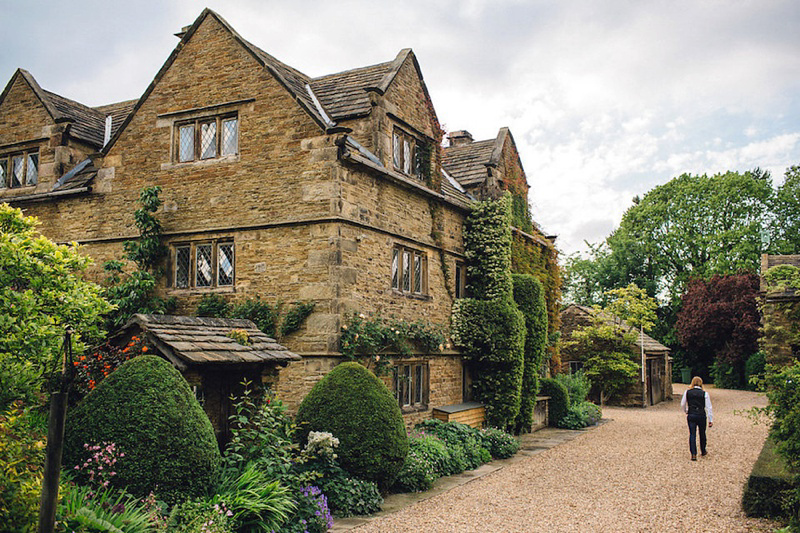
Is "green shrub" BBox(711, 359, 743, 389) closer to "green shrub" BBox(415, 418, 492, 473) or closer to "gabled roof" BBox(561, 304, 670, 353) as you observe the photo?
Answer: "gabled roof" BBox(561, 304, 670, 353)

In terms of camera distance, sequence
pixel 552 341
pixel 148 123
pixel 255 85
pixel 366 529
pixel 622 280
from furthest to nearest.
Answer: pixel 622 280, pixel 552 341, pixel 148 123, pixel 255 85, pixel 366 529

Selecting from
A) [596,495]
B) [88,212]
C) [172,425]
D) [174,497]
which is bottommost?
[596,495]

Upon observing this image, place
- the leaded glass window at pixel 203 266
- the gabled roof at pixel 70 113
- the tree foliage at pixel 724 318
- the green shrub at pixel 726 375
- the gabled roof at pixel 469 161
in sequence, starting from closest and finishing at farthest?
1. the leaded glass window at pixel 203 266
2. the gabled roof at pixel 70 113
3. the gabled roof at pixel 469 161
4. the tree foliage at pixel 724 318
5. the green shrub at pixel 726 375

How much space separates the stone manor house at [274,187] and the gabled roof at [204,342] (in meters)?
0.55

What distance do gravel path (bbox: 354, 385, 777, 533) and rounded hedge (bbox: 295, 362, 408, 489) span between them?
34.6 inches

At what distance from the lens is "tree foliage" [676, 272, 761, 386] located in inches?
1612

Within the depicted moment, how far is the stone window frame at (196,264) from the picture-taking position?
15.2 metres

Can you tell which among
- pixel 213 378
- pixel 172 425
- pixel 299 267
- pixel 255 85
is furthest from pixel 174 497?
pixel 255 85

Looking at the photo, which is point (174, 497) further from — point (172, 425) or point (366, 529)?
point (366, 529)

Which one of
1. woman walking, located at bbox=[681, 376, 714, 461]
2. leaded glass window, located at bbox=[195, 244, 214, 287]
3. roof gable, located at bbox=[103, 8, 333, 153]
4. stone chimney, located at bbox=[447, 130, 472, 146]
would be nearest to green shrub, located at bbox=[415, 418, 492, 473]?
woman walking, located at bbox=[681, 376, 714, 461]

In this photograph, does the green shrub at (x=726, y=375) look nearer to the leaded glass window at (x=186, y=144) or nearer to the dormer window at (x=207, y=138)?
the dormer window at (x=207, y=138)

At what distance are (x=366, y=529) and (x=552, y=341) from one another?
15.2 m

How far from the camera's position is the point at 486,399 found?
61.7 feet

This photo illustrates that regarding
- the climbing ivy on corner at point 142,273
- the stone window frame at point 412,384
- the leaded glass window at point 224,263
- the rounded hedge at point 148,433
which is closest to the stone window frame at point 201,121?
the climbing ivy on corner at point 142,273
